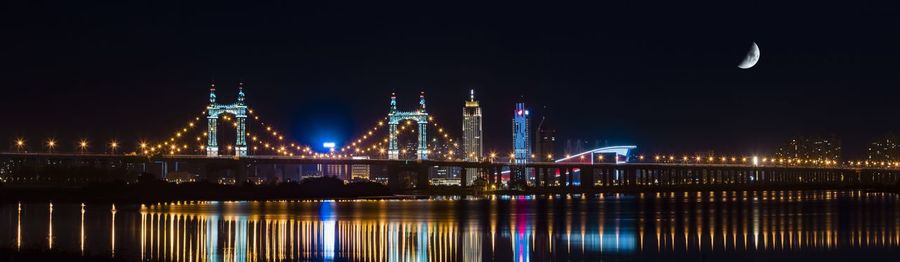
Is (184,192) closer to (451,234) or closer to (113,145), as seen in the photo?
(113,145)

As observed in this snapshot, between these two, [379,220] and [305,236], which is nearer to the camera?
[305,236]

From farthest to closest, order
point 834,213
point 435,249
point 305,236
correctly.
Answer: point 834,213 < point 305,236 < point 435,249

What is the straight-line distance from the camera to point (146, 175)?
95812 mm

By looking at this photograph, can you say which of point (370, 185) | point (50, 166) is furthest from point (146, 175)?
point (50, 166)

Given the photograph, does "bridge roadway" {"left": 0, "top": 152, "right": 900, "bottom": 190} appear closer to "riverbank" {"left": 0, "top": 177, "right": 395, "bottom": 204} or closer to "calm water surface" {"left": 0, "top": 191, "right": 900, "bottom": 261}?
"riverbank" {"left": 0, "top": 177, "right": 395, "bottom": 204}

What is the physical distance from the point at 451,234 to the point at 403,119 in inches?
3017

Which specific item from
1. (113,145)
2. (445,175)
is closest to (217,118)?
(113,145)

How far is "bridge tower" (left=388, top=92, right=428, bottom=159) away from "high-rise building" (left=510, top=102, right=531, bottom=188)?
918 cm

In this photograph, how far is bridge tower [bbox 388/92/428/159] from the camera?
114 meters

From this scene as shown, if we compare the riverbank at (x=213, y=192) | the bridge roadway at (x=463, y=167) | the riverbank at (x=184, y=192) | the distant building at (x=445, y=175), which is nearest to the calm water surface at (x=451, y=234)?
the riverbank at (x=184, y=192)

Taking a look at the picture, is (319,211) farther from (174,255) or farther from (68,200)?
(174,255)

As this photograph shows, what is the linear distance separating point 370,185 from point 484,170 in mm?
21900

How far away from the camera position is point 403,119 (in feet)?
395

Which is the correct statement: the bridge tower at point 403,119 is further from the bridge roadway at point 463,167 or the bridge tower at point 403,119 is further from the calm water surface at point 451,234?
the calm water surface at point 451,234
